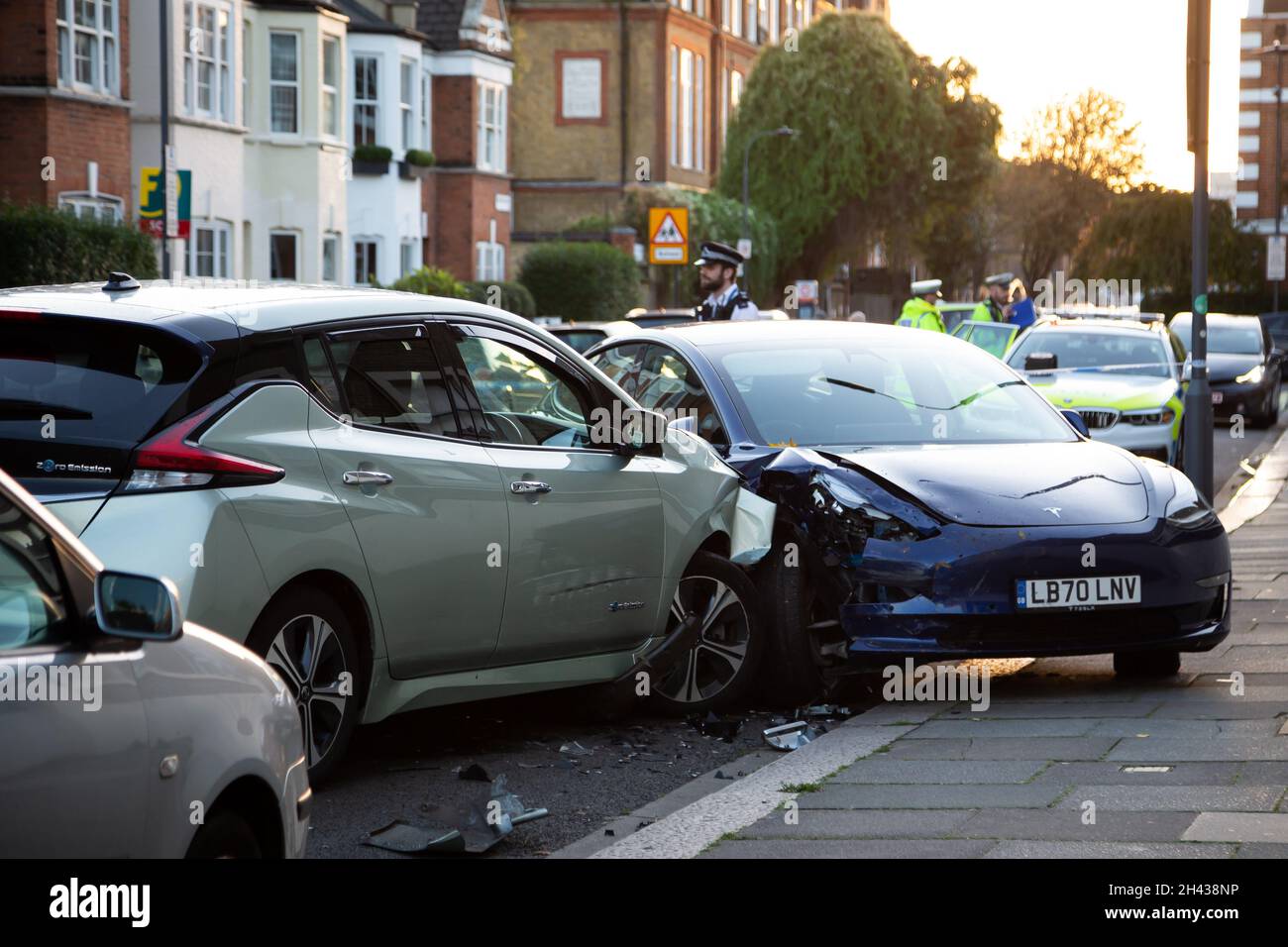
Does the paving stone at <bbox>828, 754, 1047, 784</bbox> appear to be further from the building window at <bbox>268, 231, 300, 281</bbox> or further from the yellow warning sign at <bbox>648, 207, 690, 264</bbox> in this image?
the building window at <bbox>268, 231, 300, 281</bbox>

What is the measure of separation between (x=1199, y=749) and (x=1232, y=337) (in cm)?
2852

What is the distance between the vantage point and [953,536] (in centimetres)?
820

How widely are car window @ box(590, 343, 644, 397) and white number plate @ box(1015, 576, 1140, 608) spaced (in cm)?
275

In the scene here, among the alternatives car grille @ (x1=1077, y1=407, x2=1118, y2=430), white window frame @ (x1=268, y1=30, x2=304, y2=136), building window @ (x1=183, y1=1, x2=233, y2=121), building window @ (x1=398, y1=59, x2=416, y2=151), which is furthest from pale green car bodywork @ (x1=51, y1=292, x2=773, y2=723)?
building window @ (x1=398, y1=59, x2=416, y2=151)

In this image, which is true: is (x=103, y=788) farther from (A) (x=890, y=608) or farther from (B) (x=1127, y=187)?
(B) (x=1127, y=187)

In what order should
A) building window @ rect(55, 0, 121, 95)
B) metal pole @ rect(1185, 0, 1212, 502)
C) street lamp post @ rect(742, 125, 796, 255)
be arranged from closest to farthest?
metal pole @ rect(1185, 0, 1212, 502), building window @ rect(55, 0, 121, 95), street lamp post @ rect(742, 125, 796, 255)

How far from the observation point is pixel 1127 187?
104250 mm

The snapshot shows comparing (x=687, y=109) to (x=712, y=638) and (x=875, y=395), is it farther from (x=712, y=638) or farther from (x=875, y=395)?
(x=712, y=638)

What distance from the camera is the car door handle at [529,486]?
295 inches

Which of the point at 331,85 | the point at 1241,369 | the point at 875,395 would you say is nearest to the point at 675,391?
the point at 875,395

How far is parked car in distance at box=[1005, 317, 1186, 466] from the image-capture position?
62.3 ft

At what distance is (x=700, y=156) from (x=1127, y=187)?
126 feet

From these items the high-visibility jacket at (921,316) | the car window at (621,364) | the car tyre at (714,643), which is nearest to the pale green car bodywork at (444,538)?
the car tyre at (714,643)

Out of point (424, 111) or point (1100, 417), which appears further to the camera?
point (424, 111)
